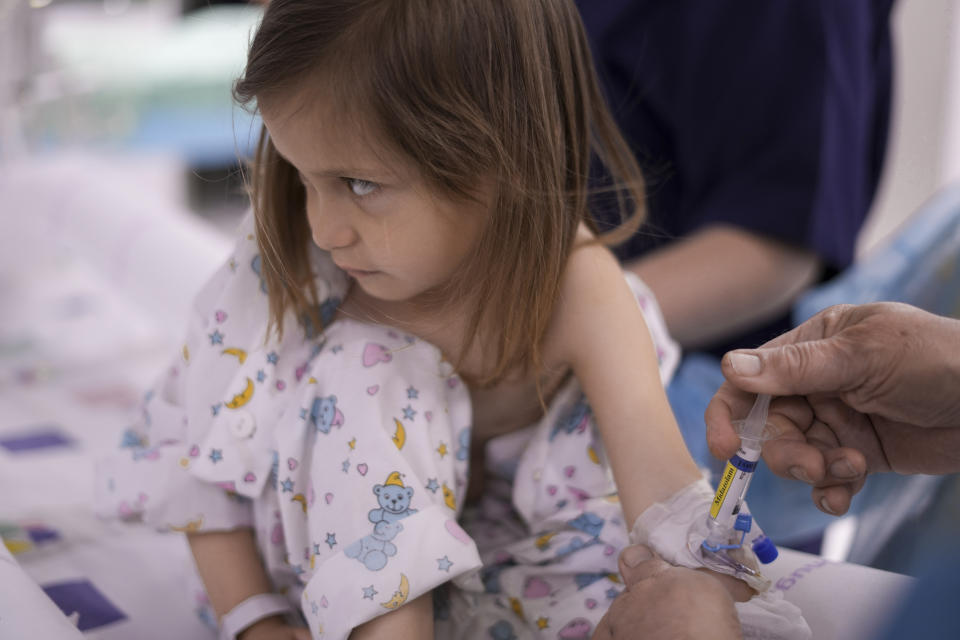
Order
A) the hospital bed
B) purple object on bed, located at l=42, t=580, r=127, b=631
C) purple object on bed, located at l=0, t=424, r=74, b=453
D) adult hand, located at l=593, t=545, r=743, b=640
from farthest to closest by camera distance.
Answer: purple object on bed, located at l=0, t=424, r=74, b=453 < purple object on bed, located at l=42, t=580, r=127, b=631 < the hospital bed < adult hand, located at l=593, t=545, r=743, b=640

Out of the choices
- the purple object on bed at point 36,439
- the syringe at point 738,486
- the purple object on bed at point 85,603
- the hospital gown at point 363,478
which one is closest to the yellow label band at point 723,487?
the syringe at point 738,486

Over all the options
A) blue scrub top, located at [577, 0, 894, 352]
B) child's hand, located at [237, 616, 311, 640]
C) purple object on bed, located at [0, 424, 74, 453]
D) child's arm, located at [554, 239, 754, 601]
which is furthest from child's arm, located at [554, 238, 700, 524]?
purple object on bed, located at [0, 424, 74, 453]

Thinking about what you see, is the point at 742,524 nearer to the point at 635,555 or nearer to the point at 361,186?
the point at 635,555

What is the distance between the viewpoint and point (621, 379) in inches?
23.4

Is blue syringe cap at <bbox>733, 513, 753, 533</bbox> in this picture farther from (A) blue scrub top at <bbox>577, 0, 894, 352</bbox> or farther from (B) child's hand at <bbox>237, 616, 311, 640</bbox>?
(A) blue scrub top at <bbox>577, 0, 894, 352</bbox>

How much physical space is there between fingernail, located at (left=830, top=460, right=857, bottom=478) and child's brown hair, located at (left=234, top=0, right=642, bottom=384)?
19 cm

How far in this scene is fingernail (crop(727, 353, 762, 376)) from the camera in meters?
0.47

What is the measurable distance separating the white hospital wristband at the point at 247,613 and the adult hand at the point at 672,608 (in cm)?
25

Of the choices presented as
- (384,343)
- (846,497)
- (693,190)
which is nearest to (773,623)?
(846,497)

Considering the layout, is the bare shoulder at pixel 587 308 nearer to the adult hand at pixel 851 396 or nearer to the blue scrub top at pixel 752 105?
the adult hand at pixel 851 396

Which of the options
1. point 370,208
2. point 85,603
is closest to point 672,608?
point 370,208

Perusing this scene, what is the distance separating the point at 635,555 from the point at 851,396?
5.8 inches

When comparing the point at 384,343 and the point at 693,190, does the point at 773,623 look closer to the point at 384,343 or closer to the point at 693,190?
the point at 384,343

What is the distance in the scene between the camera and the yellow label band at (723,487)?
0.47m
